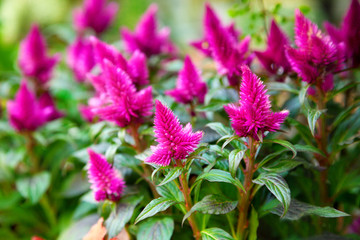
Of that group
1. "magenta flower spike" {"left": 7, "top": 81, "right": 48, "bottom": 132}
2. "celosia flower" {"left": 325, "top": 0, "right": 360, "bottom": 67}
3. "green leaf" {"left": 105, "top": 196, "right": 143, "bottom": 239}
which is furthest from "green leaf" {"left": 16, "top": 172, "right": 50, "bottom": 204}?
"celosia flower" {"left": 325, "top": 0, "right": 360, "bottom": 67}

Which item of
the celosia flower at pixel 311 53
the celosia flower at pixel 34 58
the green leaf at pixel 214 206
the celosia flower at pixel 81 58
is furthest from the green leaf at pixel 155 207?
the celosia flower at pixel 34 58

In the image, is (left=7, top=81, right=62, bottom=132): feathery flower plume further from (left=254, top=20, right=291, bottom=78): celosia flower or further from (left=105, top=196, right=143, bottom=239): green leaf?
(left=254, top=20, right=291, bottom=78): celosia flower

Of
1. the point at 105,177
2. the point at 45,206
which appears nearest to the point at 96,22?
the point at 45,206

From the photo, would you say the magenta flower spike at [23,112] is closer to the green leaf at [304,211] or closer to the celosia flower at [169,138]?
the celosia flower at [169,138]

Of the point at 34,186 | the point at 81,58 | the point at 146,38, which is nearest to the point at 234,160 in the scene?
the point at 146,38

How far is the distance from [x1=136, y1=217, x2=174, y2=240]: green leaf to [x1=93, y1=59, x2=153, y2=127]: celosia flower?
31 cm

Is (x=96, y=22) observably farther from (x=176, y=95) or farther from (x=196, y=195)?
(x=196, y=195)

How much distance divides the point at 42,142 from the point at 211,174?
91 centimetres

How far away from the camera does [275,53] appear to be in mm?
1099

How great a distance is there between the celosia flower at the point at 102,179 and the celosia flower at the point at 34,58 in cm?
94

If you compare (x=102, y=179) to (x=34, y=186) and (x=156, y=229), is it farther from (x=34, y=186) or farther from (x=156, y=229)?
(x=34, y=186)

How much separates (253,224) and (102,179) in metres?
0.46

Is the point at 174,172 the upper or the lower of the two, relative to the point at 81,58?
lower

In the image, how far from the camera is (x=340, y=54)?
1.02 metres
